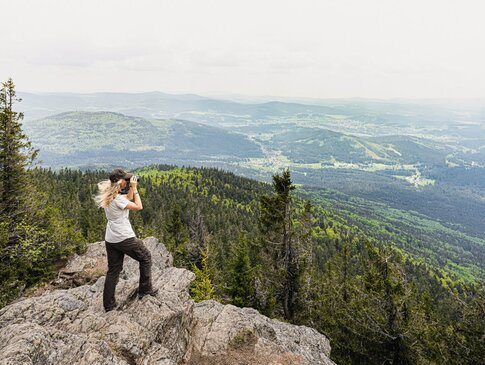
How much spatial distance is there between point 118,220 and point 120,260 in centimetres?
185

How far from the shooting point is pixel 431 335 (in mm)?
24641

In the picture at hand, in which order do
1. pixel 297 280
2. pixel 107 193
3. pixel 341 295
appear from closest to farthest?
pixel 107 193
pixel 341 295
pixel 297 280

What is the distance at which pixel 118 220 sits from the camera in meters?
11.7

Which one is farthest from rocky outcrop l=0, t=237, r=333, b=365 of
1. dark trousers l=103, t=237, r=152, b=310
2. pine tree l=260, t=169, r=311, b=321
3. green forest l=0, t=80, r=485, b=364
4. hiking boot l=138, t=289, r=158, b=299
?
pine tree l=260, t=169, r=311, b=321

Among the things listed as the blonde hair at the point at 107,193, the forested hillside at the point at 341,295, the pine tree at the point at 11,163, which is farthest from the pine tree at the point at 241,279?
the blonde hair at the point at 107,193

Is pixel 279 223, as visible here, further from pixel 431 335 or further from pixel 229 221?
pixel 229 221

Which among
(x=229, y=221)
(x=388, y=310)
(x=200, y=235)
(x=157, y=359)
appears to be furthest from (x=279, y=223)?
(x=229, y=221)

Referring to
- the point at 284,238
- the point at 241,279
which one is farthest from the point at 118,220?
the point at 241,279

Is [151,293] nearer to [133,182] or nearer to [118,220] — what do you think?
[118,220]

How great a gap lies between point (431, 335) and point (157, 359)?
22.6 metres

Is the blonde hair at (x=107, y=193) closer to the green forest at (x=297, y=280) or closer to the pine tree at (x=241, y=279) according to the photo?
the green forest at (x=297, y=280)

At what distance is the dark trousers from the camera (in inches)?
474

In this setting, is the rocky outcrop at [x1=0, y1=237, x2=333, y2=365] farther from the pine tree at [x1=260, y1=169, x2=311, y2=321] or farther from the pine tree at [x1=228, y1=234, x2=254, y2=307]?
the pine tree at [x1=228, y1=234, x2=254, y2=307]

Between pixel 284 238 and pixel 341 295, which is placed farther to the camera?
pixel 284 238
